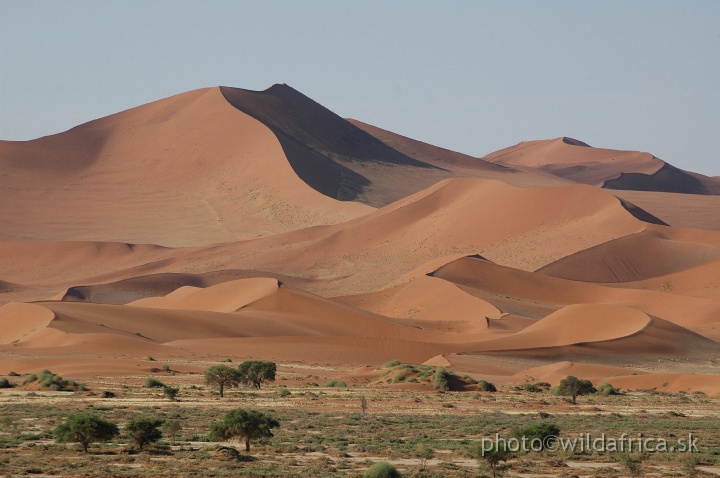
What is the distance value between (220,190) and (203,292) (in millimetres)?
60685

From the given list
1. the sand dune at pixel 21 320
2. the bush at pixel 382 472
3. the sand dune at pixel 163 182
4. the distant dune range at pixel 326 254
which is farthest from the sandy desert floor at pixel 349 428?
the sand dune at pixel 163 182

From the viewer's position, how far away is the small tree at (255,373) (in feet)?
138

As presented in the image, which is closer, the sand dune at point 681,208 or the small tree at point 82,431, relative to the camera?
the small tree at point 82,431

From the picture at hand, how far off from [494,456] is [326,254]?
8010cm

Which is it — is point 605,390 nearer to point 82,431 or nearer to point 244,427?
point 244,427

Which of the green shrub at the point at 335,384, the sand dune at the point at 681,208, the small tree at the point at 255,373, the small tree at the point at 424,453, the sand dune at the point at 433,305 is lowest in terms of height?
the small tree at the point at 424,453

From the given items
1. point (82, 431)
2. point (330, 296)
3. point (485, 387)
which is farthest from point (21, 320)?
point (82, 431)

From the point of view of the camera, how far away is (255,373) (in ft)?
138

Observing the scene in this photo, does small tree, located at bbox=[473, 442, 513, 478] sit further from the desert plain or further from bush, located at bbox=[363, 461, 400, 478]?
bush, located at bbox=[363, 461, 400, 478]

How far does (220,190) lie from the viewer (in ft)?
438

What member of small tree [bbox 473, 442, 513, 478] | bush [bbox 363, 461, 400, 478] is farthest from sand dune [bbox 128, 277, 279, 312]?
bush [bbox 363, 461, 400, 478]

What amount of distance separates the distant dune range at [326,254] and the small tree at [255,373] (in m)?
4.93

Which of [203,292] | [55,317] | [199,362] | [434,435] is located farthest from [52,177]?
[434,435]

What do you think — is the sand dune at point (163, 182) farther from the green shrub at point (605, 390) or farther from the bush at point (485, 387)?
the green shrub at point (605, 390)
